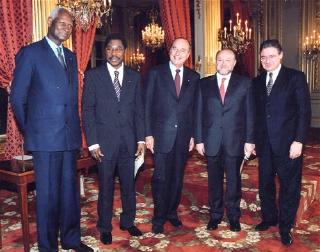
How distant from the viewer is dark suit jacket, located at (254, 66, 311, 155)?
2.98 metres

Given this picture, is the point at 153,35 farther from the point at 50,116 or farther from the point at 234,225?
the point at 50,116

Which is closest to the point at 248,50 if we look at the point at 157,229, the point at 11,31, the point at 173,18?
the point at 173,18

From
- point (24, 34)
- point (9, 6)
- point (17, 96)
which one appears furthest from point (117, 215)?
point (9, 6)

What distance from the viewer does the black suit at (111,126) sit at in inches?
119

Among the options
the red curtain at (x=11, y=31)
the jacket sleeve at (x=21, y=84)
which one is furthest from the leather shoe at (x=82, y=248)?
the red curtain at (x=11, y=31)

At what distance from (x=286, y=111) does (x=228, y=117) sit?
0.47 meters

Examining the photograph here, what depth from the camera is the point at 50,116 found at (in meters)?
2.66

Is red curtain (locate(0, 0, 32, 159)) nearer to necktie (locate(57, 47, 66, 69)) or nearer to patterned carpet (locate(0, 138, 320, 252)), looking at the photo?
patterned carpet (locate(0, 138, 320, 252))

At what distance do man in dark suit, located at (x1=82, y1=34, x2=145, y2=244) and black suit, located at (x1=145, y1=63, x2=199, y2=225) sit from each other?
0.15 metres

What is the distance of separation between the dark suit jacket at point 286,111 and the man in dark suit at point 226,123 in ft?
0.57

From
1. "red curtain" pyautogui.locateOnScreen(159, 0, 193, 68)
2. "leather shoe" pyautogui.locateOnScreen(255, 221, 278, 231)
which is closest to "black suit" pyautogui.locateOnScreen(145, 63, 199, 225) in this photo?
"leather shoe" pyautogui.locateOnScreen(255, 221, 278, 231)

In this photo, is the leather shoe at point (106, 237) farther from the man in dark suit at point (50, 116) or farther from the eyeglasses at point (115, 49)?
the eyeglasses at point (115, 49)

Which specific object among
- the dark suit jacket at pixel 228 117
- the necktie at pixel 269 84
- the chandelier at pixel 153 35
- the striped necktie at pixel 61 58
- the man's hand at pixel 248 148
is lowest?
the man's hand at pixel 248 148

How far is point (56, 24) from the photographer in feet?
8.68
